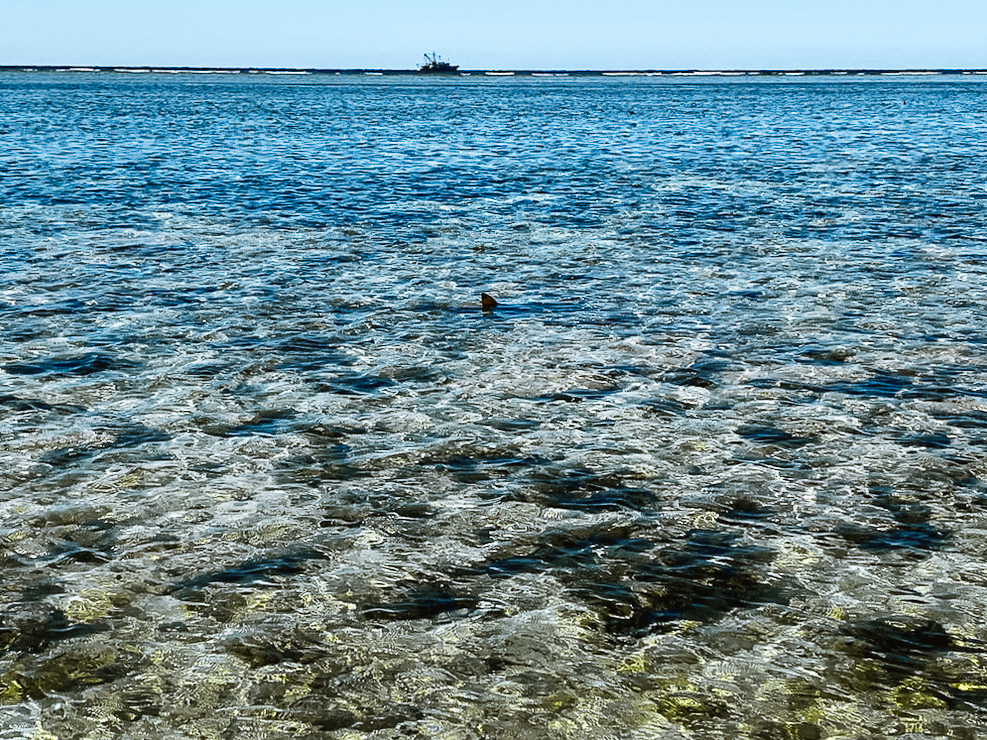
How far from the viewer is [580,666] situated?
5.70 metres

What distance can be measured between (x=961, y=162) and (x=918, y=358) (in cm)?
2972

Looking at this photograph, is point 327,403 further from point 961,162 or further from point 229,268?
point 961,162

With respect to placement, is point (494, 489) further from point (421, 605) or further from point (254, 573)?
point (254, 573)

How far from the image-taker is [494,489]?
324 inches

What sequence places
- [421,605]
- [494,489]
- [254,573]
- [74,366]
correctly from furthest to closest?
1. [74,366]
2. [494,489]
3. [254,573]
4. [421,605]

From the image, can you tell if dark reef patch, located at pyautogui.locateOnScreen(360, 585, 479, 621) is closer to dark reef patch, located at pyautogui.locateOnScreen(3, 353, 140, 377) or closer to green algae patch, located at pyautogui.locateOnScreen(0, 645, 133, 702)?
green algae patch, located at pyautogui.locateOnScreen(0, 645, 133, 702)

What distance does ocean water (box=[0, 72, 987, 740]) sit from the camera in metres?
5.46

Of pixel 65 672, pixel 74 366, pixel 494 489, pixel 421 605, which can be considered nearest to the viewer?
pixel 65 672

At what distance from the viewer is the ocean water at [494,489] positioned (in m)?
5.46

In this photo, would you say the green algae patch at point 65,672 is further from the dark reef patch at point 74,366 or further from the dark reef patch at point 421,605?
the dark reef patch at point 74,366

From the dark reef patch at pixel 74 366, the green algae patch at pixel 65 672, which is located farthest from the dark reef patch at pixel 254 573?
the dark reef patch at pixel 74 366

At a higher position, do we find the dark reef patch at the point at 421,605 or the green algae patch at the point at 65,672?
the green algae patch at the point at 65,672

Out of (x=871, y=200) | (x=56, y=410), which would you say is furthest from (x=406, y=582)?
(x=871, y=200)

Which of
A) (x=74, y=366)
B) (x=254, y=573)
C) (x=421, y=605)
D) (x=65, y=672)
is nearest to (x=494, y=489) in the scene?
(x=421, y=605)
